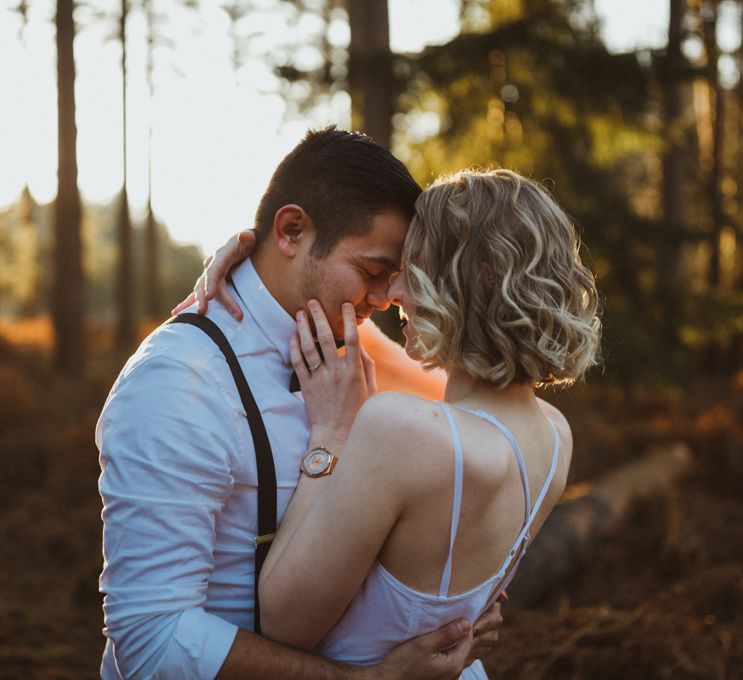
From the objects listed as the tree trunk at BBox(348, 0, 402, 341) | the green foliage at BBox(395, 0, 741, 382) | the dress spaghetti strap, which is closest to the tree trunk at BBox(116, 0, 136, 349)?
the green foliage at BBox(395, 0, 741, 382)

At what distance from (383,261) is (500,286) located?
1.61 ft

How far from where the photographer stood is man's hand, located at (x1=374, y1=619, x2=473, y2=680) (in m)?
2.23

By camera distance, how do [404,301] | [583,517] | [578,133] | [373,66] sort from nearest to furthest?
1. [404,301]
2. [583,517]
3. [373,66]
4. [578,133]

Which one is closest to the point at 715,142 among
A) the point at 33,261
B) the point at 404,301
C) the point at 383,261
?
the point at 383,261

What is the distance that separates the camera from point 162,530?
6.77ft

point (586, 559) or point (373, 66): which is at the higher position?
point (373, 66)

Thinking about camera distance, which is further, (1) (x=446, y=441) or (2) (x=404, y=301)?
(2) (x=404, y=301)

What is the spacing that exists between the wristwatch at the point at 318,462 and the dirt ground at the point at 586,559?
94.3 inches

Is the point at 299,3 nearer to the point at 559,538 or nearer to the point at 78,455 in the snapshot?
the point at 78,455

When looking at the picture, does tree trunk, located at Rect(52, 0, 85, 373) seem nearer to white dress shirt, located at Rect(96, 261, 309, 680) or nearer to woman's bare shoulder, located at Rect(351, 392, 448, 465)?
white dress shirt, located at Rect(96, 261, 309, 680)

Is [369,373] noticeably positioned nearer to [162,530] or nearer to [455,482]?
[455,482]

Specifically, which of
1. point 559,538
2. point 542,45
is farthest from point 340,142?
point 542,45

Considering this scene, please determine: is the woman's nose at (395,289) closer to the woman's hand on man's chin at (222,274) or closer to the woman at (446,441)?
the woman at (446,441)

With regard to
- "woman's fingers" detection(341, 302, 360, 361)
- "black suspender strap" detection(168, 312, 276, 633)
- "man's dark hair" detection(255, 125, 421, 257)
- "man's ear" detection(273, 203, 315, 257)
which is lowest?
"black suspender strap" detection(168, 312, 276, 633)
